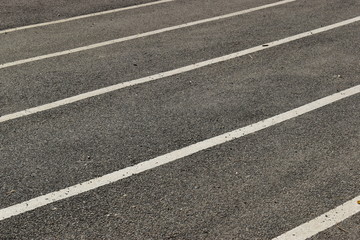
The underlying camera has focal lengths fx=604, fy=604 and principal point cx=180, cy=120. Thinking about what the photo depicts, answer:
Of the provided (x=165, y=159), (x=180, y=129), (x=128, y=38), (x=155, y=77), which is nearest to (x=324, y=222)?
(x=165, y=159)

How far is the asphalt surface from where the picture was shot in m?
5.65

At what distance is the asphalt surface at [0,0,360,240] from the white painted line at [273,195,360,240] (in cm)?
7

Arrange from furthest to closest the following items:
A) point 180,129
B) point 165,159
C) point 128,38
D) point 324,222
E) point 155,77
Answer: point 128,38 < point 155,77 < point 180,129 < point 165,159 < point 324,222

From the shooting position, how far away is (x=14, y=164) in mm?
6445

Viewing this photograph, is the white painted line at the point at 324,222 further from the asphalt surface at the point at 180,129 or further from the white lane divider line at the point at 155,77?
the white lane divider line at the point at 155,77

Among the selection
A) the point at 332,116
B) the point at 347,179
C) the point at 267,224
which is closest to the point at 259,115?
the point at 332,116

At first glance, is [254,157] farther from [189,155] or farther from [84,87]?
[84,87]

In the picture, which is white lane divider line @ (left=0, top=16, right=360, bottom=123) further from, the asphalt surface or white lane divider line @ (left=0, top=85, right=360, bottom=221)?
white lane divider line @ (left=0, top=85, right=360, bottom=221)

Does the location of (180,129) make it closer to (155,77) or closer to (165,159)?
(165,159)

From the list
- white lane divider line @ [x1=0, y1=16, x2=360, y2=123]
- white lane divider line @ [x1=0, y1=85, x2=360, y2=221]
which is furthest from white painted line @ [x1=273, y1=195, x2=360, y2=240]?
white lane divider line @ [x1=0, y1=16, x2=360, y2=123]

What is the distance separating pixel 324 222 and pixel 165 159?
1.86m

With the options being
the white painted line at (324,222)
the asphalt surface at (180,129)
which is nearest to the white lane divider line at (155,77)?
the asphalt surface at (180,129)

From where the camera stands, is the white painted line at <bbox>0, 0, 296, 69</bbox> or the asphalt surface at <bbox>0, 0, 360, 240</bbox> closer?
the asphalt surface at <bbox>0, 0, 360, 240</bbox>

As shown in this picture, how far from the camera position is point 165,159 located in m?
6.58
